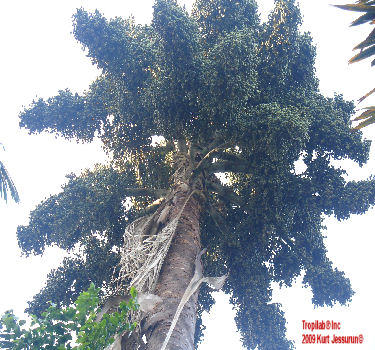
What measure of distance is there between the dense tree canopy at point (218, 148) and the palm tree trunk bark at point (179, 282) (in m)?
0.86

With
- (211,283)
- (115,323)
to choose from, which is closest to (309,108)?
(211,283)

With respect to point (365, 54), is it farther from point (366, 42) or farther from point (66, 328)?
point (66, 328)

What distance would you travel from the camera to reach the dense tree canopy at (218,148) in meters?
7.32

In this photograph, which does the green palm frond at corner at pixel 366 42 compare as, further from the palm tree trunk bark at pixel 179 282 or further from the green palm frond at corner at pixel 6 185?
the green palm frond at corner at pixel 6 185

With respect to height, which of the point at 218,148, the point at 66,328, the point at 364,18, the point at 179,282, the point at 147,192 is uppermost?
the point at 218,148

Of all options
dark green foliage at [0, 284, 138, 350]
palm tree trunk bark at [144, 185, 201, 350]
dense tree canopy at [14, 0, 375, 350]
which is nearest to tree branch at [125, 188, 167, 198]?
dense tree canopy at [14, 0, 375, 350]

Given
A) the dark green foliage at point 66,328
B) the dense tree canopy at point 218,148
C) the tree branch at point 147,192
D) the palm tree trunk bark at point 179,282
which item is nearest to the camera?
the dark green foliage at point 66,328

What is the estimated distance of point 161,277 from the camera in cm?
560

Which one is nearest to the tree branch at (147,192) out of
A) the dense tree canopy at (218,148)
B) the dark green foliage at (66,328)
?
the dense tree canopy at (218,148)

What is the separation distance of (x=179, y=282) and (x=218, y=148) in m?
3.85

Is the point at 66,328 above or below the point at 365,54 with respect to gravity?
below

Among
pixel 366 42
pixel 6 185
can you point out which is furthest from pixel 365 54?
pixel 6 185

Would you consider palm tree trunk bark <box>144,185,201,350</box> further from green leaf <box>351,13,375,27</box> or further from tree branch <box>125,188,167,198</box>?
green leaf <box>351,13,375,27</box>

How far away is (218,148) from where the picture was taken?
27.8ft
